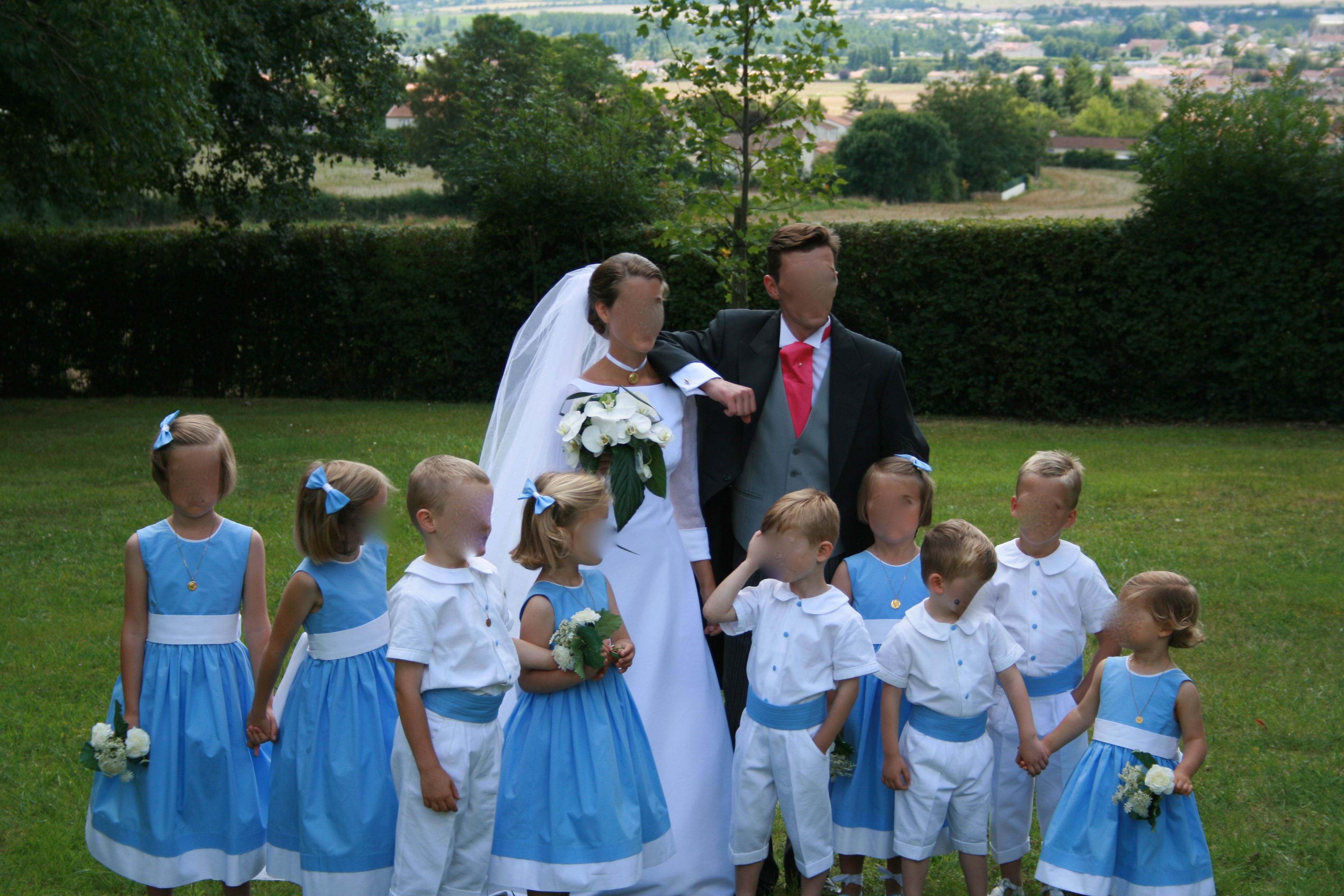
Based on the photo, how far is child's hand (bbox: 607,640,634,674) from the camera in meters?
3.08

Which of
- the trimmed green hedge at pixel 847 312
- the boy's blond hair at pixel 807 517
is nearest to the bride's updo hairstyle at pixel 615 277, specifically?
the boy's blond hair at pixel 807 517

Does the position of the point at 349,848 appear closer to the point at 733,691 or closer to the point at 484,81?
the point at 733,691

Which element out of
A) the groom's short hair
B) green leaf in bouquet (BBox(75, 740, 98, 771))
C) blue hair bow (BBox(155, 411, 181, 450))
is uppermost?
the groom's short hair

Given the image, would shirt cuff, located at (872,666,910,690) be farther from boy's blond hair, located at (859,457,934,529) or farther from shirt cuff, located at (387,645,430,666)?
shirt cuff, located at (387,645,430,666)

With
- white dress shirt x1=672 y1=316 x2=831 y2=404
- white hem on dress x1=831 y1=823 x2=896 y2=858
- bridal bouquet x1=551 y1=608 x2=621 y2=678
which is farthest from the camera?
white dress shirt x1=672 y1=316 x2=831 y2=404

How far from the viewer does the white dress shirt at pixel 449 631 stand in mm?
2926

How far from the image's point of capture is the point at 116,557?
7.76 m

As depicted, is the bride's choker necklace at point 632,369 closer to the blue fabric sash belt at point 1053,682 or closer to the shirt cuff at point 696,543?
the shirt cuff at point 696,543

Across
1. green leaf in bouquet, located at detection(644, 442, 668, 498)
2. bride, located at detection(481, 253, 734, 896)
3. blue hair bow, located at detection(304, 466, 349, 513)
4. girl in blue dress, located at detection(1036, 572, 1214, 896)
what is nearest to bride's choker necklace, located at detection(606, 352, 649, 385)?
bride, located at detection(481, 253, 734, 896)

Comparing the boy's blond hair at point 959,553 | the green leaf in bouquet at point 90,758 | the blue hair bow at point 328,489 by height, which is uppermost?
the blue hair bow at point 328,489

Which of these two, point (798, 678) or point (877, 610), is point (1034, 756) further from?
point (798, 678)

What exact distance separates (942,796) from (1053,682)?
1.92 feet

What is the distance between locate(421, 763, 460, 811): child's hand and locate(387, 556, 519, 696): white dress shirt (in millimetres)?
219

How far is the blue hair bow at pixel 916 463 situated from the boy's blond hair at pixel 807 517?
42cm
